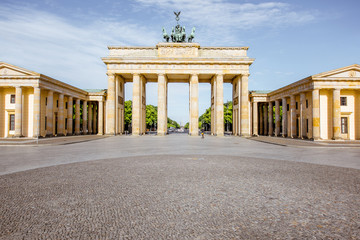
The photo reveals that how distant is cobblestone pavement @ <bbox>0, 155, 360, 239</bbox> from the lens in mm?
4418

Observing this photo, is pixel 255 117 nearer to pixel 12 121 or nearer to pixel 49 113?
pixel 49 113

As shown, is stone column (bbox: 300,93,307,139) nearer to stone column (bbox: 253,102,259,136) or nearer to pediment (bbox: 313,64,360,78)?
pediment (bbox: 313,64,360,78)

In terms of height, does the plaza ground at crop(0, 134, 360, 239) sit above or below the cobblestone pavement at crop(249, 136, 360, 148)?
above

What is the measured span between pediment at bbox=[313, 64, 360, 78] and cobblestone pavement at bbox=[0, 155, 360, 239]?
30.5m

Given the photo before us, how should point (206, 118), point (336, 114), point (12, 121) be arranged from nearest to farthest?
point (336, 114), point (12, 121), point (206, 118)

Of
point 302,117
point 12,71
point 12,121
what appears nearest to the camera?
point 12,71

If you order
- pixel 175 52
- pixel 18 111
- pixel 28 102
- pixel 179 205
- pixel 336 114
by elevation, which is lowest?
pixel 179 205

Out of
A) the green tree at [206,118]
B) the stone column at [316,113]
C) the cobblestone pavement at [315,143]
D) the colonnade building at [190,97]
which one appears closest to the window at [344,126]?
the colonnade building at [190,97]

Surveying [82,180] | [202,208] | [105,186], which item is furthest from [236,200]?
[82,180]

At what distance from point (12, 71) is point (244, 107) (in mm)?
42642

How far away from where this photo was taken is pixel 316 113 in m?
36.2

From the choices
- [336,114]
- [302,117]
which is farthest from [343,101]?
[302,117]

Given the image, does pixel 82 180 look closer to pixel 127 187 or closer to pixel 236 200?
pixel 127 187

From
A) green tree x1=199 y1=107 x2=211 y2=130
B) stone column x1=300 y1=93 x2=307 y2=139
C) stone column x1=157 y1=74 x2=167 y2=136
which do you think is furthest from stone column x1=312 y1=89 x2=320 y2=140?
green tree x1=199 y1=107 x2=211 y2=130
